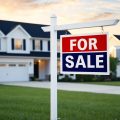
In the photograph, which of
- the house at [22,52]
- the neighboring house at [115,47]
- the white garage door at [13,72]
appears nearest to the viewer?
the white garage door at [13,72]

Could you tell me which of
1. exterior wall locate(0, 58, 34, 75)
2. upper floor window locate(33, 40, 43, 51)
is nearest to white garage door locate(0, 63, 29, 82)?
exterior wall locate(0, 58, 34, 75)

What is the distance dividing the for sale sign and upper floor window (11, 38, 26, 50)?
4261 centimetres

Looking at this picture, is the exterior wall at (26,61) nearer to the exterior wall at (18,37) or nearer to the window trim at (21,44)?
the exterior wall at (18,37)

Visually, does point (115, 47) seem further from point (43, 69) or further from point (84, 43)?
point (84, 43)

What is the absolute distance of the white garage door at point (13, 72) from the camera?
49562 millimetres

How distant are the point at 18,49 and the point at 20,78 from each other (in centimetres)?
363

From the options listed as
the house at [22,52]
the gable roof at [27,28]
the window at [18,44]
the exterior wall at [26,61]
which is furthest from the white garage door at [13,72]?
the gable roof at [27,28]

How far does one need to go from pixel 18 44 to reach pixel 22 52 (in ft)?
3.65

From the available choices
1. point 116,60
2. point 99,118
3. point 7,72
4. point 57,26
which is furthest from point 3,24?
point 57,26

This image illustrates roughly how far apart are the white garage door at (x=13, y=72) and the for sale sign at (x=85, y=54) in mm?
40763

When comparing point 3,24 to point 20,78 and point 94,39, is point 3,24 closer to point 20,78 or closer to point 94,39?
point 20,78

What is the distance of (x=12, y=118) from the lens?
495 inches

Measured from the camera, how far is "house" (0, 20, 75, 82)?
50219mm

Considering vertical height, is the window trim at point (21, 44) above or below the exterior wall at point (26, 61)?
above
